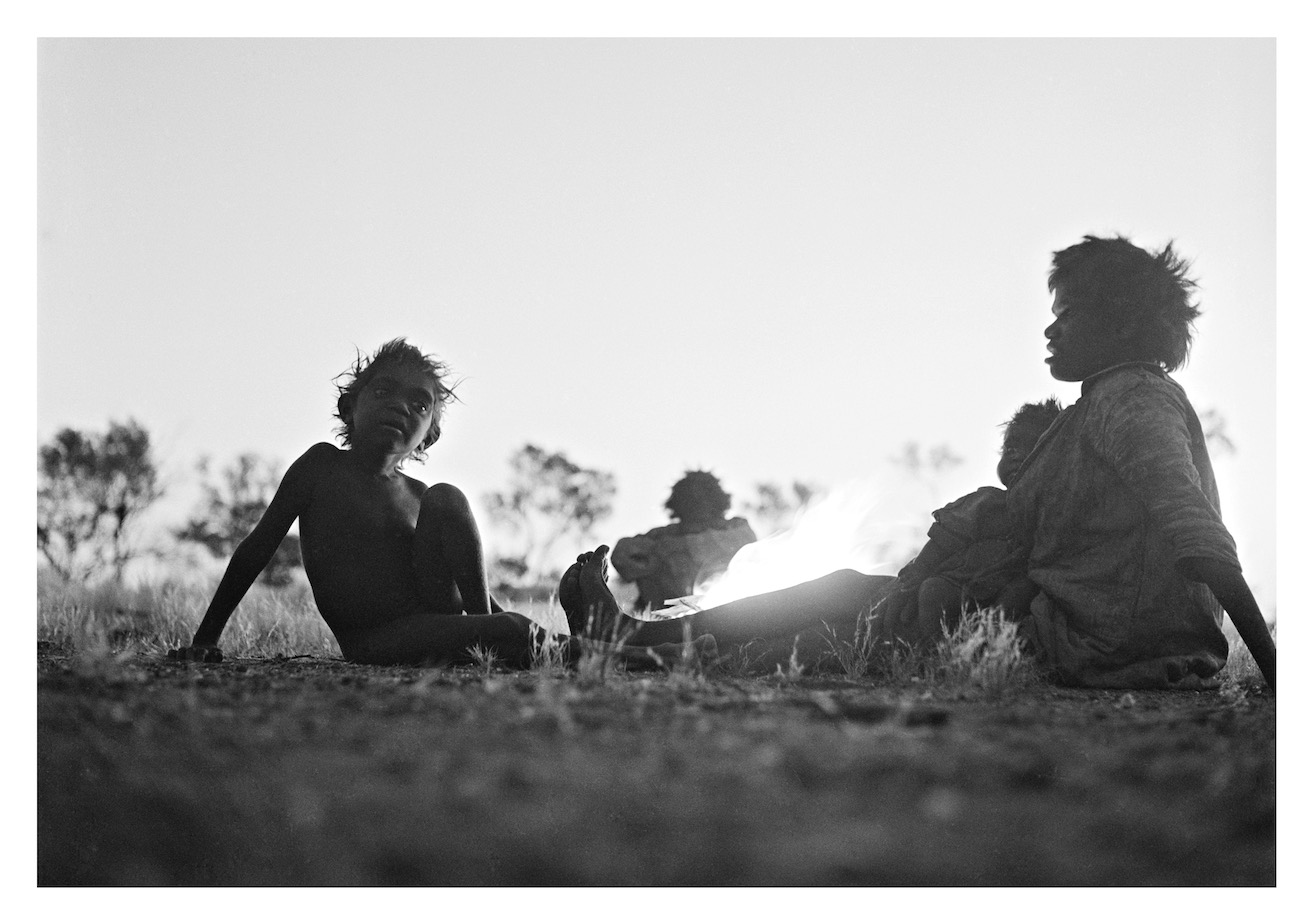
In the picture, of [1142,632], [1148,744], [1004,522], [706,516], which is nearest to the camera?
[1148,744]

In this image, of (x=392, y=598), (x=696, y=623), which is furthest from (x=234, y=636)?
(x=696, y=623)

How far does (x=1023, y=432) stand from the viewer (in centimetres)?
443

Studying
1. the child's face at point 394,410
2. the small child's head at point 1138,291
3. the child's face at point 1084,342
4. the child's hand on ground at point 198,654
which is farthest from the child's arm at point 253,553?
the small child's head at point 1138,291

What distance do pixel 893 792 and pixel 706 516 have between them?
2.97 m

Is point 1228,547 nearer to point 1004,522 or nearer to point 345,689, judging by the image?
point 1004,522

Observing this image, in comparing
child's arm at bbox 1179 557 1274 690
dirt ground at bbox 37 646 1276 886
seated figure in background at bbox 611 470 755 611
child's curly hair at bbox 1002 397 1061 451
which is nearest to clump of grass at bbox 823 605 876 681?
dirt ground at bbox 37 646 1276 886

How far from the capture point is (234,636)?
16.5 ft

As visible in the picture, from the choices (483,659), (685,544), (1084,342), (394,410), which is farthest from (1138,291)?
(394,410)

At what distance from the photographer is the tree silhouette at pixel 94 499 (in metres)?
5.74

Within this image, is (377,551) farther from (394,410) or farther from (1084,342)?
(1084,342)

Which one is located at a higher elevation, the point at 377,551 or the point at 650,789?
the point at 377,551

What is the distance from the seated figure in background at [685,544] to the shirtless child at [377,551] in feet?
4.77

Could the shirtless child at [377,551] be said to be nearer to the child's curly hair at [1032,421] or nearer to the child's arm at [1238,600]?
the child's curly hair at [1032,421]

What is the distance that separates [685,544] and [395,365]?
1.75 meters
